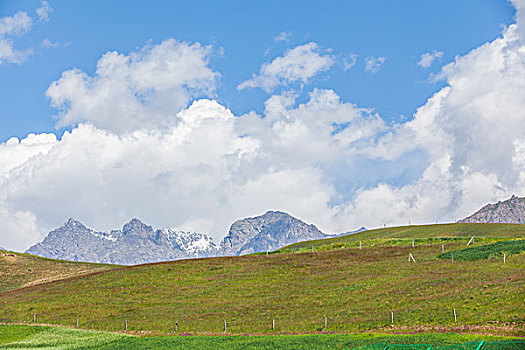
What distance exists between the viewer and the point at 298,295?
259 feet

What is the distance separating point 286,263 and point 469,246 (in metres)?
32.9

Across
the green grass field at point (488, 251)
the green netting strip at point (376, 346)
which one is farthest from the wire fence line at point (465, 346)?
the green grass field at point (488, 251)

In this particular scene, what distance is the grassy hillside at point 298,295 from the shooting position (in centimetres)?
5972

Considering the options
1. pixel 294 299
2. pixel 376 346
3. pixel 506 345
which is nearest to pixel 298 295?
pixel 294 299

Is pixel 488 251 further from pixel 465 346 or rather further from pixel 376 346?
pixel 465 346

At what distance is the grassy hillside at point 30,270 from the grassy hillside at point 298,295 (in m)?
9.63

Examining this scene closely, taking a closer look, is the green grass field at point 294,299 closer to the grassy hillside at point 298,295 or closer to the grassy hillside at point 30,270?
the grassy hillside at point 298,295

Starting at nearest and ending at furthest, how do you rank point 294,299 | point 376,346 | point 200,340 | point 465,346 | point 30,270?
point 465,346
point 376,346
point 200,340
point 294,299
point 30,270

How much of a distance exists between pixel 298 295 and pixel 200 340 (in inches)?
1034

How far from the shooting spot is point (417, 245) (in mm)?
107562

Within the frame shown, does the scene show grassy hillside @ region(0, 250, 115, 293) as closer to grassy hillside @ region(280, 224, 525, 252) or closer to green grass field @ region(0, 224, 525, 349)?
green grass field @ region(0, 224, 525, 349)

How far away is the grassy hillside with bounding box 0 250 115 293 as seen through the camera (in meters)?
112

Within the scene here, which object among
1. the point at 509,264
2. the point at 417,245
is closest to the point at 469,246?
the point at 417,245

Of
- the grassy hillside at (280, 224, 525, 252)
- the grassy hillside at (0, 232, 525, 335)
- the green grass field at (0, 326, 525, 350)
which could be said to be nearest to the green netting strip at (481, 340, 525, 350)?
the green grass field at (0, 326, 525, 350)
